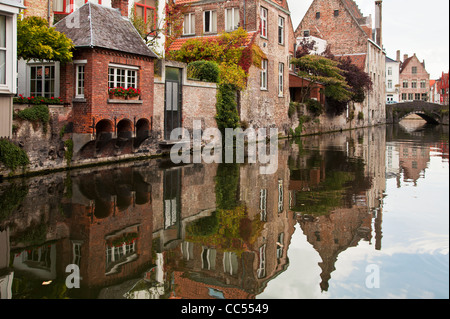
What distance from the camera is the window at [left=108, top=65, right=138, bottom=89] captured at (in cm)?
1770

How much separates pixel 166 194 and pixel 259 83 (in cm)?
1881

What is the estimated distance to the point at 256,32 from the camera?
28.0m

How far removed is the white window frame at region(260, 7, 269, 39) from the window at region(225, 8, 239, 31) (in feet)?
4.98

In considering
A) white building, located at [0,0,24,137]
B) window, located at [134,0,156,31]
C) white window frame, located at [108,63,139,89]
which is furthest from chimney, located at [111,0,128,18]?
white building, located at [0,0,24,137]

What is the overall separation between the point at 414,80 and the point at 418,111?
29405mm

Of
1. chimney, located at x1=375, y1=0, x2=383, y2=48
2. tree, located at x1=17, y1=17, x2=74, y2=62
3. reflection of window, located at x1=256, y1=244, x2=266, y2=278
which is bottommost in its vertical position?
reflection of window, located at x1=256, y1=244, x2=266, y2=278

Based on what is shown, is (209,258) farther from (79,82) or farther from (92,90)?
(79,82)

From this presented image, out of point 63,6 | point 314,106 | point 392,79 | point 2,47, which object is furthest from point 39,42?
point 392,79

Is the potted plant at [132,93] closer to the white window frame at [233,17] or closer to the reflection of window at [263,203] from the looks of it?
the reflection of window at [263,203]

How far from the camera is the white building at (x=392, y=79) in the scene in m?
87.1

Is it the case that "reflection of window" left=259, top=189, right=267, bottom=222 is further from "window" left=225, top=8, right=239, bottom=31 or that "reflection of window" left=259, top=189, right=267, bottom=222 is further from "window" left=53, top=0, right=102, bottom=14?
"window" left=225, top=8, right=239, bottom=31

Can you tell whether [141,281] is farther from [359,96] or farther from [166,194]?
[359,96]
